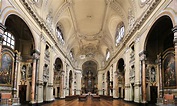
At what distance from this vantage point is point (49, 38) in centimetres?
1812

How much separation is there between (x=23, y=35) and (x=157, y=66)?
1093 centimetres

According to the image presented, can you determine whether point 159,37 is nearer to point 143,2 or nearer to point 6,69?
point 143,2

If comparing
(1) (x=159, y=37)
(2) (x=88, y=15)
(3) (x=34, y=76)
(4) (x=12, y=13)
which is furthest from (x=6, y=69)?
(2) (x=88, y=15)

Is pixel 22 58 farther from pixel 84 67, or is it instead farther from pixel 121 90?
pixel 84 67

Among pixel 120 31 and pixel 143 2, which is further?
pixel 120 31

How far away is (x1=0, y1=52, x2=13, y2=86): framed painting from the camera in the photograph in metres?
11.9

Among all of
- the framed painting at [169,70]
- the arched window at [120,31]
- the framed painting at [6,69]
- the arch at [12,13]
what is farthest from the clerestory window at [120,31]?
the framed painting at [6,69]

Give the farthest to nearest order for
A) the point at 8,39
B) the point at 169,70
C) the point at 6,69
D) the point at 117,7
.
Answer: the point at 117,7 → the point at 8,39 → the point at 169,70 → the point at 6,69

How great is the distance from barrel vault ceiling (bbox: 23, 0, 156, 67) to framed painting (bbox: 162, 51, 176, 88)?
13.0ft

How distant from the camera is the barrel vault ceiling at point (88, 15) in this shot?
15.6 m

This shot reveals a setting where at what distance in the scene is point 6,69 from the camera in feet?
40.9

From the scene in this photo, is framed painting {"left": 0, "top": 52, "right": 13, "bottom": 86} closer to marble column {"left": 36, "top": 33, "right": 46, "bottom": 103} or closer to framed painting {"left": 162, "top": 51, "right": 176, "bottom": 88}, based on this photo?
marble column {"left": 36, "top": 33, "right": 46, "bottom": 103}

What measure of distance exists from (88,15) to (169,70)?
13.5 metres

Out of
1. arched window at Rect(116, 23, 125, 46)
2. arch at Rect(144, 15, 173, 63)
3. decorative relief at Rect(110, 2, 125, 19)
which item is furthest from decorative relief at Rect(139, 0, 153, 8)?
arched window at Rect(116, 23, 125, 46)
